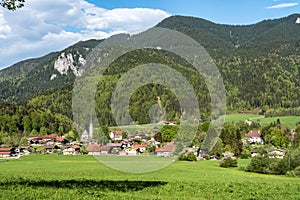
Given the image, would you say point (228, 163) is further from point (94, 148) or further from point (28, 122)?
point (28, 122)

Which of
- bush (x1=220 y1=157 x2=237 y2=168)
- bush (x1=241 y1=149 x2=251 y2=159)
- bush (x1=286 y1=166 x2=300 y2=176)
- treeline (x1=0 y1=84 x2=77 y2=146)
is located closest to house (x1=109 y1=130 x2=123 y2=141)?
bush (x1=241 y1=149 x2=251 y2=159)

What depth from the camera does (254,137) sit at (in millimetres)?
120875

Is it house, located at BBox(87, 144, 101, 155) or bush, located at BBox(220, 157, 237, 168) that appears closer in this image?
bush, located at BBox(220, 157, 237, 168)

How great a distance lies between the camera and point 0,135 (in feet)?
404

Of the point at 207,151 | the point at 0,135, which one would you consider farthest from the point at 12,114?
the point at 207,151

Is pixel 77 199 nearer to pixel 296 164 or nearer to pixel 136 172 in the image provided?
pixel 136 172

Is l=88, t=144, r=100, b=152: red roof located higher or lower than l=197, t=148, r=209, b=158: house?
higher

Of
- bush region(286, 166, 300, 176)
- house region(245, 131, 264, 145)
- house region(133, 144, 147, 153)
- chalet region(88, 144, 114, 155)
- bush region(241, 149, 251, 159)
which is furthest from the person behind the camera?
house region(245, 131, 264, 145)

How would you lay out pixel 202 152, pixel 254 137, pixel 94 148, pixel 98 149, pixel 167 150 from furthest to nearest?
pixel 254 137 < pixel 94 148 < pixel 98 149 < pixel 202 152 < pixel 167 150

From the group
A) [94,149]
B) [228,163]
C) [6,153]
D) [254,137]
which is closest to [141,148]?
[94,149]

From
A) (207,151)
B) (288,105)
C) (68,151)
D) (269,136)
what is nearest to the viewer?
(207,151)

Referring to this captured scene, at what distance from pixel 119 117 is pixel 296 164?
2550cm

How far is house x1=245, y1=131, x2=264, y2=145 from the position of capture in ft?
378

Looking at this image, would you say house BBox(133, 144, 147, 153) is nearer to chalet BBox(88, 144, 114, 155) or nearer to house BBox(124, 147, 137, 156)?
house BBox(124, 147, 137, 156)
